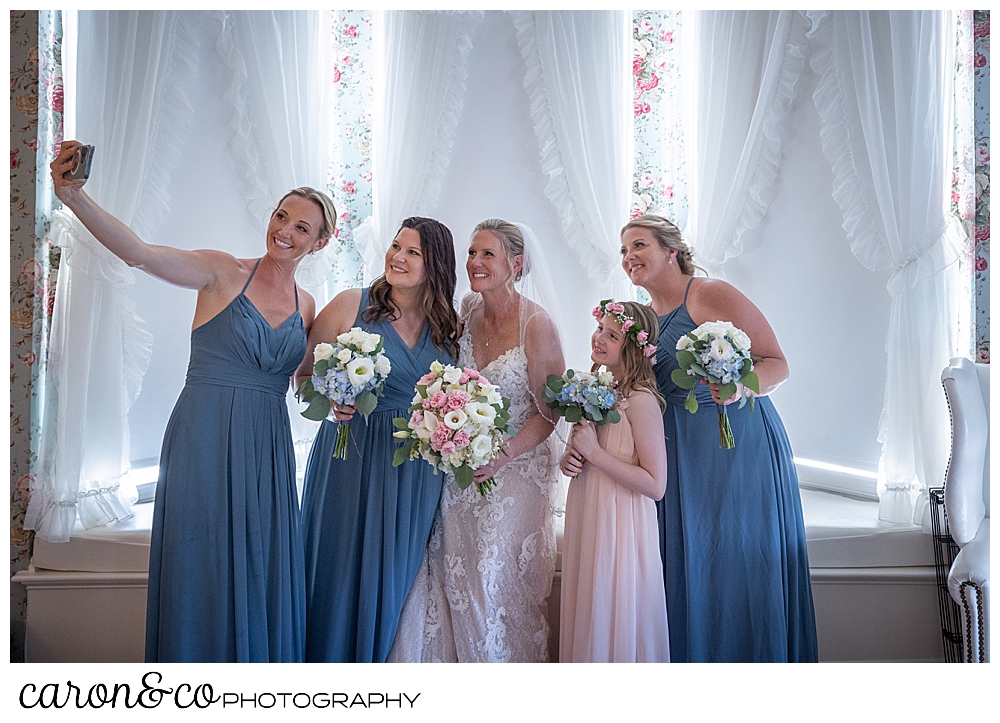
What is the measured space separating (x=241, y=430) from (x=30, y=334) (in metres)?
1.18

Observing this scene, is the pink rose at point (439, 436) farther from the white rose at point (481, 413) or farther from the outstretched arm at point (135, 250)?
the outstretched arm at point (135, 250)

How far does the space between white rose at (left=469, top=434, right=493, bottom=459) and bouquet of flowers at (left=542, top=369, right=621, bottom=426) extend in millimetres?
313

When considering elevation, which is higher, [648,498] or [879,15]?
[879,15]

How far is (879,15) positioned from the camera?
296 centimetres

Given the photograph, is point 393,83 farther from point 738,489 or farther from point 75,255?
point 738,489

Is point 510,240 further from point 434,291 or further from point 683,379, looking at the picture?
point 683,379

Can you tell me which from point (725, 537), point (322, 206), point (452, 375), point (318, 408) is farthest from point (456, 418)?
point (725, 537)

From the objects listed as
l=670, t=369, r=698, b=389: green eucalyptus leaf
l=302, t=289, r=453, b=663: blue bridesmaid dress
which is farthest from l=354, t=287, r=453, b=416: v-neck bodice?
l=670, t=369, r=698, b=389: green eucalyptus leaf

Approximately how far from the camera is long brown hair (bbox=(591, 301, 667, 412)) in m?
2.57

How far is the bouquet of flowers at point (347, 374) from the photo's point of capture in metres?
2.38

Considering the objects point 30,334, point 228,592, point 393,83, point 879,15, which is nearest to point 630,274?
point 393,83

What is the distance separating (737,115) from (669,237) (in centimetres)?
68

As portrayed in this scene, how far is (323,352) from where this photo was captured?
2.44m
